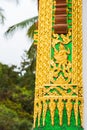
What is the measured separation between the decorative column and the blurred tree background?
7.46 meters

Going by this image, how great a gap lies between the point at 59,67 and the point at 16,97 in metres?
9.58

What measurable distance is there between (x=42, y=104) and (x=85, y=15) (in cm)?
71

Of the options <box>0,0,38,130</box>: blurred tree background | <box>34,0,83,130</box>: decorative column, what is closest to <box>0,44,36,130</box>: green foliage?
<box>0,0,38,130</box>: blurred tree background

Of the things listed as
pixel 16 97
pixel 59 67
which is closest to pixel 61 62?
pixel 59 67

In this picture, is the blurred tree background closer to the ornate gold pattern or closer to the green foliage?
the green foliage

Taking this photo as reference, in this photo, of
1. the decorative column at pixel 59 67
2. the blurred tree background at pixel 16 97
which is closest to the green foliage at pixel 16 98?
the blurred tree background at pixel 16 97

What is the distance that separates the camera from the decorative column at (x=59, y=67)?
2.13m

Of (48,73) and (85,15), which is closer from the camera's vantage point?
(85,15)

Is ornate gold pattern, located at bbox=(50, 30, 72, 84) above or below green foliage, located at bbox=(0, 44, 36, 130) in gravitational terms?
above

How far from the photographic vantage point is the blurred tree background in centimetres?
1058

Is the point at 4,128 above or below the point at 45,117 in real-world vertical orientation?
below

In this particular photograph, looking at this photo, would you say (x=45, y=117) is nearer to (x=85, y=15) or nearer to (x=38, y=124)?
(x=38, y=124)

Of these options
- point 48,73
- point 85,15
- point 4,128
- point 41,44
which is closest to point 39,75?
point 48,73

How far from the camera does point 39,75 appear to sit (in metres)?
2.22
